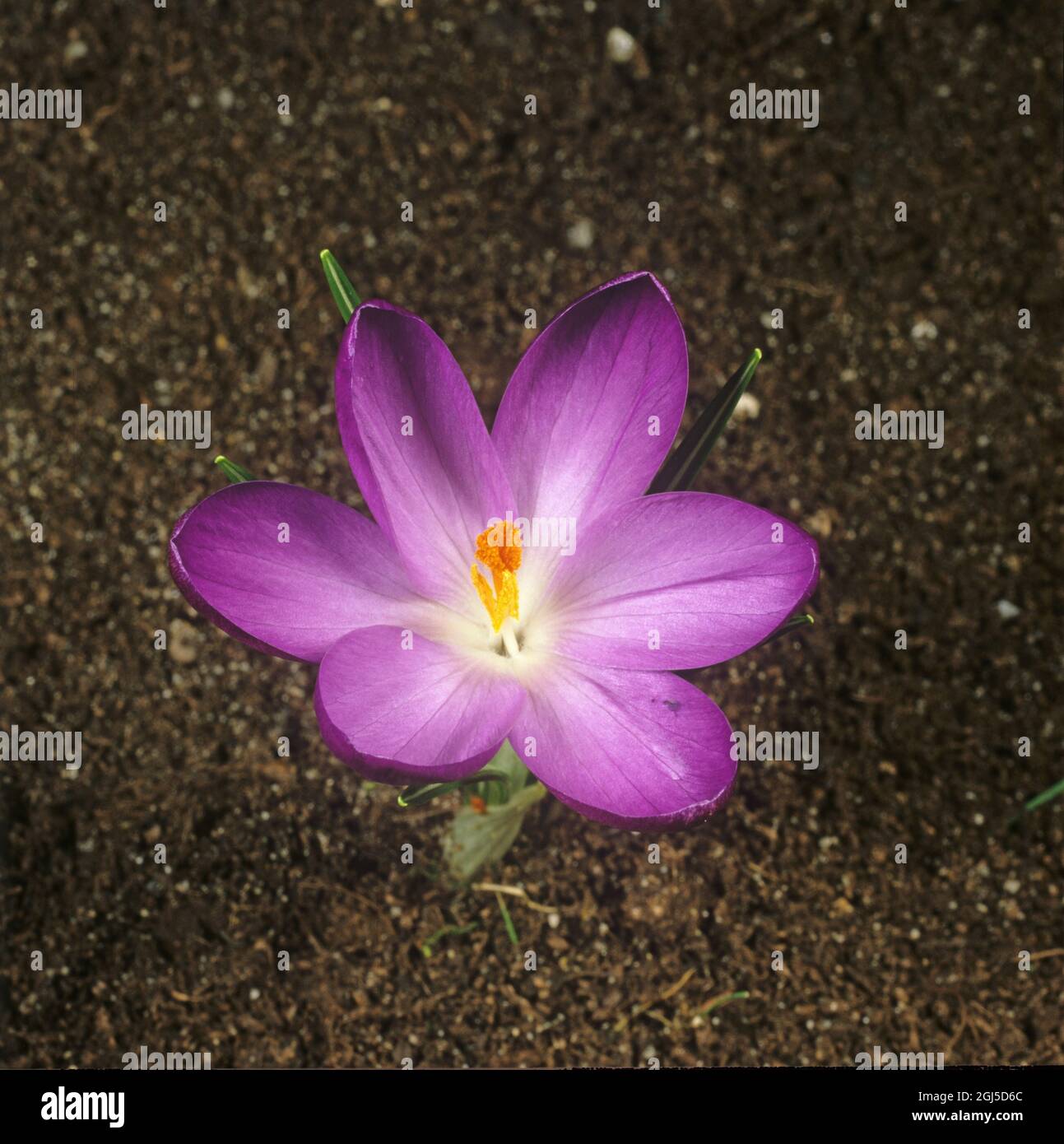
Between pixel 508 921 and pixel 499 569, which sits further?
pixel 508 921

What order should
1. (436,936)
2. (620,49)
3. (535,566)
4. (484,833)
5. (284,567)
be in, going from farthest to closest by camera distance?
(620,49) → (436,936) → (484,833) → (535,566) → (284,567)

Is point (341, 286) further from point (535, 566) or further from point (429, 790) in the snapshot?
point (429, 790)

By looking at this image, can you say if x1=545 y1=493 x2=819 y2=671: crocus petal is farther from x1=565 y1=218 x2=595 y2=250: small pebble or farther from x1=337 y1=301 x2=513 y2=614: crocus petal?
x1=565 y1=218 x2=595 y2=250: small pebble

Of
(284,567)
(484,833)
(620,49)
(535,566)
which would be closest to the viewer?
(284,567)

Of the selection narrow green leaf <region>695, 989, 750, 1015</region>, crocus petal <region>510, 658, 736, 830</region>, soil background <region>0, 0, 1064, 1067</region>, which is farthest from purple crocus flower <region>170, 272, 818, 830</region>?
narrow green leaf <region>695, 989, 750, 1015</region>

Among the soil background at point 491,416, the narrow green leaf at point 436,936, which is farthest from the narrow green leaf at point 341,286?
the narrow green leaf at point 436,936

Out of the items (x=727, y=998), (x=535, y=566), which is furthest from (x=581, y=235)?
(x=727, y=998)

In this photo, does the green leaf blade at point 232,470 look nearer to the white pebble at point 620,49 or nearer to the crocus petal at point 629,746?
the crocus petal at point 629,746
